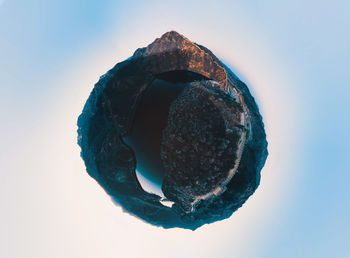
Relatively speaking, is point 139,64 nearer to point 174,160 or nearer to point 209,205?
point 174,160

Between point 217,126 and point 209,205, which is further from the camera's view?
point 209,205

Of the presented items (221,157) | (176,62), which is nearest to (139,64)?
(176,62)

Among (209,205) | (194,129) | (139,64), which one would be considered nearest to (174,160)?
(194,129)

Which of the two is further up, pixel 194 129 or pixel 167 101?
pixel 167 101

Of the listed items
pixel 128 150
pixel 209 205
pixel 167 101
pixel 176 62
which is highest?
pixel 176 62

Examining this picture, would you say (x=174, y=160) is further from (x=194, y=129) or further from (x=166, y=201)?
(x=166, y=201)
